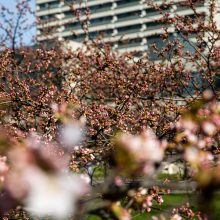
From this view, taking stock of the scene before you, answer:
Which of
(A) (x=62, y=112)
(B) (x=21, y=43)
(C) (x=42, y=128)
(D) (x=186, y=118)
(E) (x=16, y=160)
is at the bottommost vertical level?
(E) (x=16, y=160)

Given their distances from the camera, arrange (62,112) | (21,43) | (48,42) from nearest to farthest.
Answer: (62,112)
(21,43)
(48,42)

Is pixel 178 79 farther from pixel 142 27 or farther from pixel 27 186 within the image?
pixel 142 27

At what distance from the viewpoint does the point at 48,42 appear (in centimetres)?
2594

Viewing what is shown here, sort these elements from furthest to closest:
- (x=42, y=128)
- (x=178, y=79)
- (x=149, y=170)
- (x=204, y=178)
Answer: (x=178, y=79), (x=42, y=128), (x=149, y=170), (x=204, y=178)

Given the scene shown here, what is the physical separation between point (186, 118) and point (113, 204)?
0.55 meters

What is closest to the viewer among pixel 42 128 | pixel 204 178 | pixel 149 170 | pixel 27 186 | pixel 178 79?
pixel 27 186

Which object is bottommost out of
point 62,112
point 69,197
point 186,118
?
point 69,197

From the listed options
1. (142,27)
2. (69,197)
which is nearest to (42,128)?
(69,197)

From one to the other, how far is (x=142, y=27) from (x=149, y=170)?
296 feet

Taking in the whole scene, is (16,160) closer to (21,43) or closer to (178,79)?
(178,79)

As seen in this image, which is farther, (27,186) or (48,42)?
(48,42)

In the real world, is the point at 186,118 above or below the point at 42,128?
below

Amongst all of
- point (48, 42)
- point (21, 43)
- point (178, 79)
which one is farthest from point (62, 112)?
point (48, 42)

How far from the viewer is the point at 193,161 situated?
→ 2.21 meters
